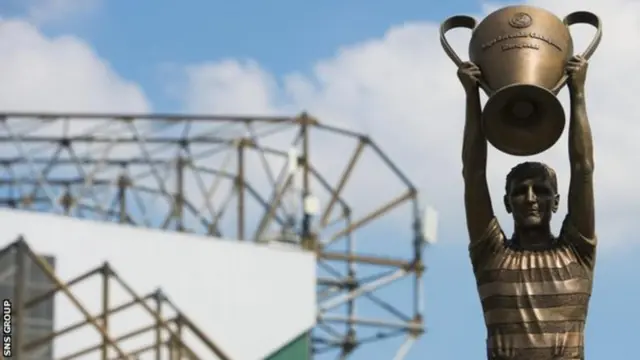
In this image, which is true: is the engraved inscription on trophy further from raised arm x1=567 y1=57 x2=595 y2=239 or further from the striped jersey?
the striped jersey

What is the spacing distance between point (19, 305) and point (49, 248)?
5890 millimetres

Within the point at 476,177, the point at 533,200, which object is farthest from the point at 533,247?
the point at 476,177

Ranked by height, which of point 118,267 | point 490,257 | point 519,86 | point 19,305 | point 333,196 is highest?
point 333,196

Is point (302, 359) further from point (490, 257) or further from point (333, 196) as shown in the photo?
point (490, 257)

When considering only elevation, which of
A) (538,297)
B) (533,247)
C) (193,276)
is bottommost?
(538,297)

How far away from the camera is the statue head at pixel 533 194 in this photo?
35.0 feet

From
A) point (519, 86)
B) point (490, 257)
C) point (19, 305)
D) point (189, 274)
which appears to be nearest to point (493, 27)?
point (519, 86)

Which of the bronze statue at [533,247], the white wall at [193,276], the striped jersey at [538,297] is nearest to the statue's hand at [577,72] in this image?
the bronze statue at [533,247]

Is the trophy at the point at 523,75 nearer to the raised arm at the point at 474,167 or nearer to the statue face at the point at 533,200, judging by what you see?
the raised arm at the point at 474,167

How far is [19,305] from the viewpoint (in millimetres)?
28328

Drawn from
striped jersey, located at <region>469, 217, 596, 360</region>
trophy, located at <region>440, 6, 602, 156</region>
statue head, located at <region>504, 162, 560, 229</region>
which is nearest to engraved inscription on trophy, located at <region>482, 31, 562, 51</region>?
trophy, located at <region>440, 6, 602, 156</region>

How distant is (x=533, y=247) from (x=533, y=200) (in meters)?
0.31

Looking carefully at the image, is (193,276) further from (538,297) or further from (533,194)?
(538,297)

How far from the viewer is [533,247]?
10727 millimetres
